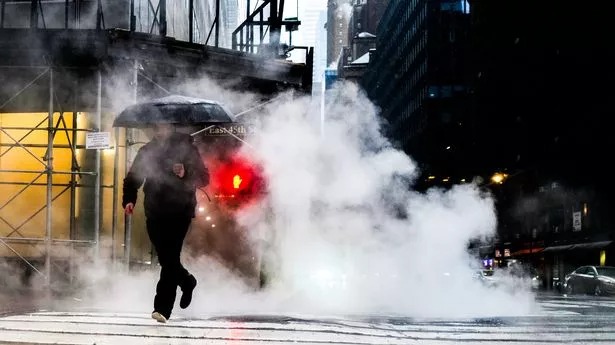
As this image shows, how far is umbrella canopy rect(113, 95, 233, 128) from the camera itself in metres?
6.91

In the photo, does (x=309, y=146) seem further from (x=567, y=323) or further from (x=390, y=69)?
(x=390, y=69)

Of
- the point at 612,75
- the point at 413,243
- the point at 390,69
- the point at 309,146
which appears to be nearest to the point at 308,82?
the point at 309,146

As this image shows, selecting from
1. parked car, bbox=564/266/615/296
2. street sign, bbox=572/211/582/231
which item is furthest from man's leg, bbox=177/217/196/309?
street sign, bbox=572/211/582/231

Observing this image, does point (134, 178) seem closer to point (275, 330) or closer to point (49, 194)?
point (275, 330)

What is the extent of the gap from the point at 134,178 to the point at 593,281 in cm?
2125

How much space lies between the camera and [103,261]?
11820mm

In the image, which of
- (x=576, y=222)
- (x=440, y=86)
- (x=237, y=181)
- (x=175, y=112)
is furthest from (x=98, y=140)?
(x=440, y=86)

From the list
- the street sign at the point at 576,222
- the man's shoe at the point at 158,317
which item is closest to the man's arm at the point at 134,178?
the man's shoe at the point at 158,317

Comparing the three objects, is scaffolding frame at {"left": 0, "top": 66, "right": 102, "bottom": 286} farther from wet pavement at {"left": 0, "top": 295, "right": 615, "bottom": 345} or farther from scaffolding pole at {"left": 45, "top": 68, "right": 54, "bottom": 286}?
wet pavement at {"left": 0, "top": 295, "right": 615, "bottom": 345}

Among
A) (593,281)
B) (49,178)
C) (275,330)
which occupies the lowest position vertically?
(593,281)

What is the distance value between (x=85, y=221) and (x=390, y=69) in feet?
243

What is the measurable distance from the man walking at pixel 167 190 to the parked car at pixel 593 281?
19770 millimetres

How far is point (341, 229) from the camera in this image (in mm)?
15133

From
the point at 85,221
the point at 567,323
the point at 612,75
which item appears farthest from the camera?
the point at 612,75
